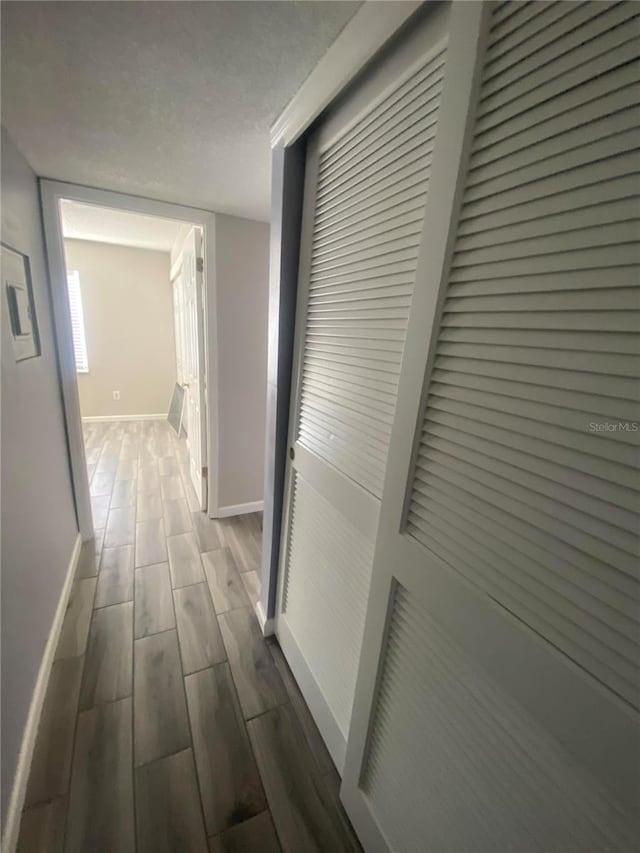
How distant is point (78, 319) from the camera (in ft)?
13.8

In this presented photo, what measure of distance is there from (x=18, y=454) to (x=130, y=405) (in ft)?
12.3

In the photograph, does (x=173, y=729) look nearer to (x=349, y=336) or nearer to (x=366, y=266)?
(x=349, y=336)

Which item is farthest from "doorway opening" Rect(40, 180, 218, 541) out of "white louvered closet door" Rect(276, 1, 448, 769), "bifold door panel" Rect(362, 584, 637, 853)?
"bifold door panel" Rect(362, 584, 637, 853)

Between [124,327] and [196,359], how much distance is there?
2.58 m

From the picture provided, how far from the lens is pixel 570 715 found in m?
0.48

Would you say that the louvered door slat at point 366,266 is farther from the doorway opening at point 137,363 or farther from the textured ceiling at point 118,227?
the textured ceiling at point 118,227

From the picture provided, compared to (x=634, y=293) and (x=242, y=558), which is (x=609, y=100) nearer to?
(x=634, y=293)

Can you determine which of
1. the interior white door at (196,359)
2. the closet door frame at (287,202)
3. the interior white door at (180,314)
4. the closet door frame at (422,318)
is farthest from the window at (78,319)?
the closet door frame at (422,318)

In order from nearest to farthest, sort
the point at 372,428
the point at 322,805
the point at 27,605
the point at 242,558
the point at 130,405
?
1. the point at 372,428
2. the point at 322,805
3. the point at 27,605
4. the point at 242,558
5. the point at 130,405

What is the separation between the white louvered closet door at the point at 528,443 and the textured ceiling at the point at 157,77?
51 cm

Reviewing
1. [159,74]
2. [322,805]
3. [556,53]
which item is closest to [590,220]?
[556,53]

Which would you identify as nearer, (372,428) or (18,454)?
(372,428)

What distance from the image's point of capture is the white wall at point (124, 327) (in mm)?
4207

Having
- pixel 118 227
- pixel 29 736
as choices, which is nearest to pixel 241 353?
pixel 29 736
